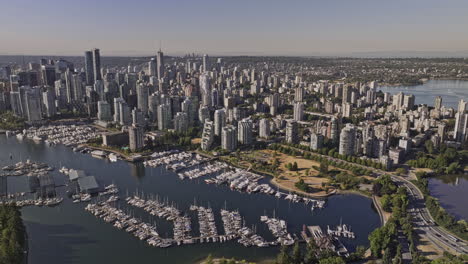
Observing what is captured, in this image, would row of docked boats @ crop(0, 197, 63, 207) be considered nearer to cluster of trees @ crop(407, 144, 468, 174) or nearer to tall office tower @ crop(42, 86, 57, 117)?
cluster of trees @ crop(407, 144, 468, 174)

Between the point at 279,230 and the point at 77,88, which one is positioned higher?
the point at 77,88

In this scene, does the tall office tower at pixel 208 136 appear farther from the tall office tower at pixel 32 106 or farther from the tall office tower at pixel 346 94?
the tall office tower at pixel 346 94

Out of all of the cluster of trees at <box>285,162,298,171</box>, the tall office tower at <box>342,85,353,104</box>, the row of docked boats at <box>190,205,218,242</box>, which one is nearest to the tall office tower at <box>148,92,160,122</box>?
the cluster of trees at <box>285,162,298,171</box>

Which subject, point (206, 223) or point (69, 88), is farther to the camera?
point (69, 88)

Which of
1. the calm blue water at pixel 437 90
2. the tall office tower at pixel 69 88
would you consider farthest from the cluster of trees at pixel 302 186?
the tall office tower at pixel 69 88

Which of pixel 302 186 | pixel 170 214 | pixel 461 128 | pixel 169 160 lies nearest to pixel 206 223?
pixel 170 214

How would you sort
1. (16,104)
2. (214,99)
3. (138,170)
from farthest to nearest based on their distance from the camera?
(214,99)
(16,104)
(138,170)

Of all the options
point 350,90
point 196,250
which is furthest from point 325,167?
point 350,90

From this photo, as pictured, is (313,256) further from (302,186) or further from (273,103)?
(273,103)
